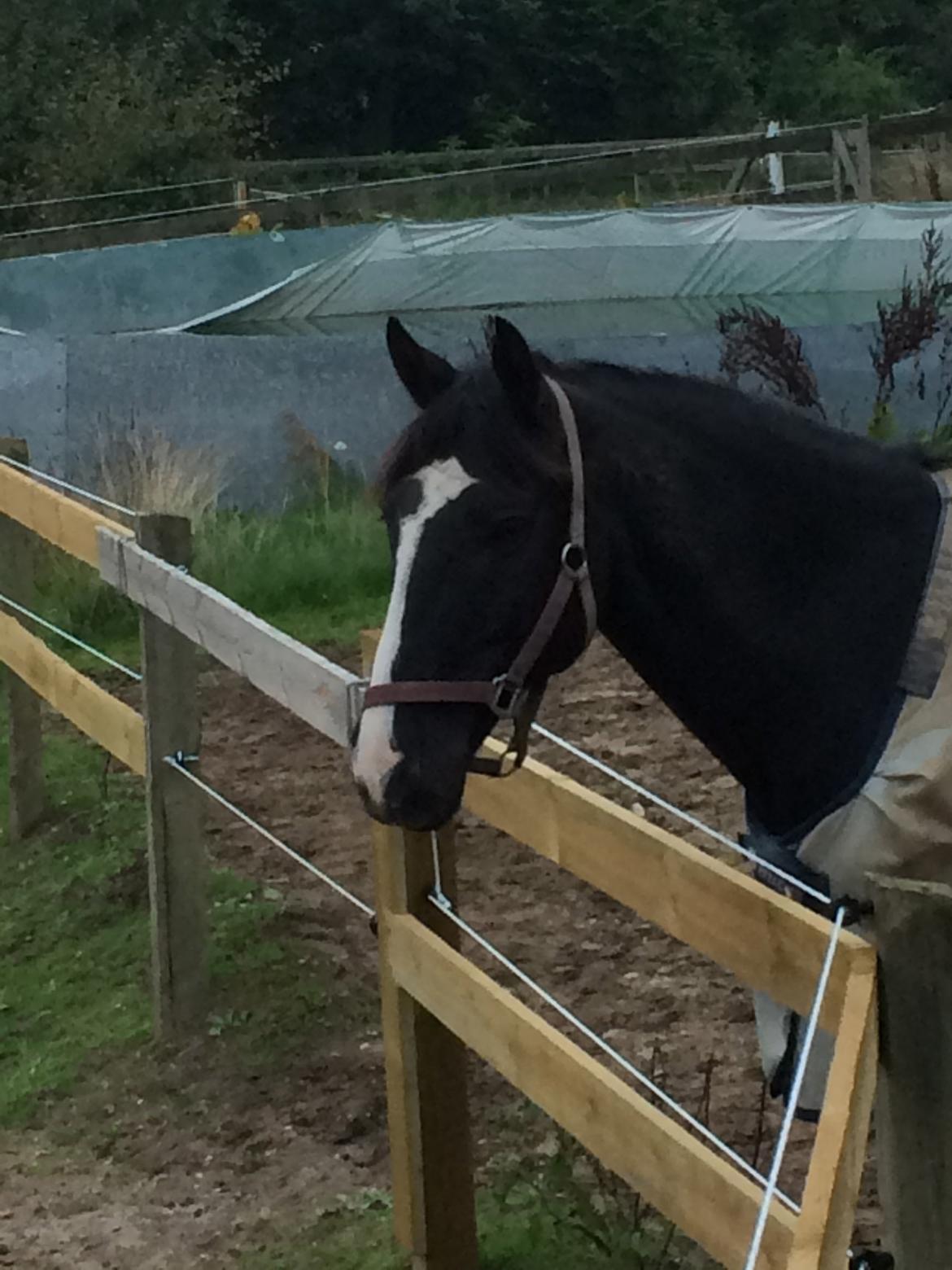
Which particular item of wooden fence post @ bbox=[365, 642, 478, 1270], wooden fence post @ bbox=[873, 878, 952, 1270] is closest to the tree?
wooden fence post @ bbox=[365, 642, 478, 1270]

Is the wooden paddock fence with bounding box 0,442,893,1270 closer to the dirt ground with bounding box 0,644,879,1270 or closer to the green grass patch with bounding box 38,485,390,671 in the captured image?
the dirt ground with bounding box 0,644,879,1270

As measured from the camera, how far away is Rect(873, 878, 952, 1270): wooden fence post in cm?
151

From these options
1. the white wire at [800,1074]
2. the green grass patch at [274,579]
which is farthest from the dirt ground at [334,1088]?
the green grass patch at [274,579]

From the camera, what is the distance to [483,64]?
37.2 meters

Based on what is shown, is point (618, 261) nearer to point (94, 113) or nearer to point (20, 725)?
point (20, 725)

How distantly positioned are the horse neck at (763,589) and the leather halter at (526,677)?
46 millimetres

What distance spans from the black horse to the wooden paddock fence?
→ 27cm

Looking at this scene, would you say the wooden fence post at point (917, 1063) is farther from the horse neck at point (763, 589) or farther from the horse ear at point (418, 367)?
the horse ear at point (418, 367)

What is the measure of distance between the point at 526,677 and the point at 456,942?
0.77m

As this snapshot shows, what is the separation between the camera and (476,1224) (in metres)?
3.15

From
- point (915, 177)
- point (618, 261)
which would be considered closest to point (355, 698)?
point (618, 261)

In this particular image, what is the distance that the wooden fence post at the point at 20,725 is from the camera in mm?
5809

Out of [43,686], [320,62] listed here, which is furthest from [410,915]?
[320,62]

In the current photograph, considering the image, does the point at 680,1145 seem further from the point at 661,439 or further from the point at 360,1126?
the point at 360,1126
